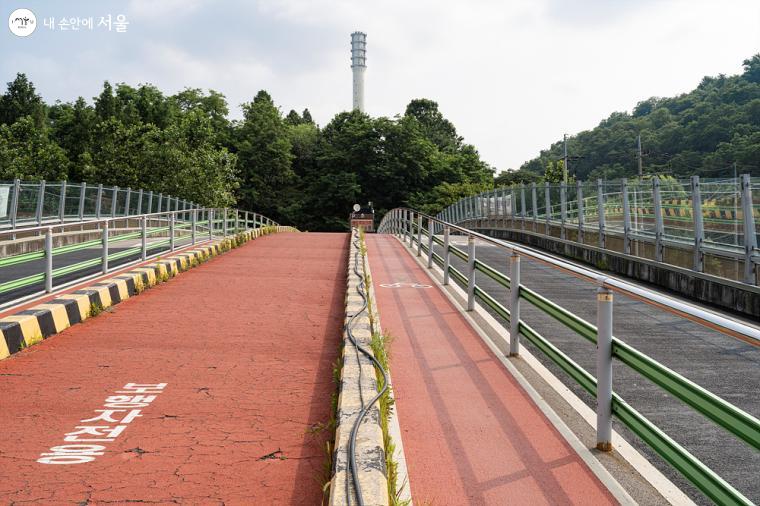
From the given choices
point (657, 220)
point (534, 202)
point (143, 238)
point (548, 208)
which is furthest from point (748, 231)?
point (534, 202)

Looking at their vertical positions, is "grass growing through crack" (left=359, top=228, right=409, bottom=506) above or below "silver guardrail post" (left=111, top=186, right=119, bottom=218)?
below

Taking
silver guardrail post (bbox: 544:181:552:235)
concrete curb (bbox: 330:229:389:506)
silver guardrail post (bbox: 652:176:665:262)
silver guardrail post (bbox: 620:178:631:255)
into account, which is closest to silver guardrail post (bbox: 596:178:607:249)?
silver guardrail post (bbox: 620:178:631:255)

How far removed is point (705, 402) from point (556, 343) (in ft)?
16.0

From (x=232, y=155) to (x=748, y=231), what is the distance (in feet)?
163

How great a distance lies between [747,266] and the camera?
1120cm

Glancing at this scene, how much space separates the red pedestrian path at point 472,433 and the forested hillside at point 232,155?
44.2 m

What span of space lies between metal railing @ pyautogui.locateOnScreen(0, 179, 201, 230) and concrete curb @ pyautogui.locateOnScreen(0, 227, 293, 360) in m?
8.20

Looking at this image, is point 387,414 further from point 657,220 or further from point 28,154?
point 28,154

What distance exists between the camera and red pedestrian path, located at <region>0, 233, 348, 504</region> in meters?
3.92

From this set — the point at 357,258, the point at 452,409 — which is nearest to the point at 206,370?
the point at 452,409

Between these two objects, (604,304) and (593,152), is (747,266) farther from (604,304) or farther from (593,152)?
(593,152)

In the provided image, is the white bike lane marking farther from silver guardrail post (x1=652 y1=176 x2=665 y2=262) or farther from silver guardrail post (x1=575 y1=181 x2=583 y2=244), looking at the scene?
silver guardrail post (x1=575 y1=181 x2=583 y2=244)

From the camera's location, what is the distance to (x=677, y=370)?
6945 mm

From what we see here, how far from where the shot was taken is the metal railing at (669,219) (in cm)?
1143
